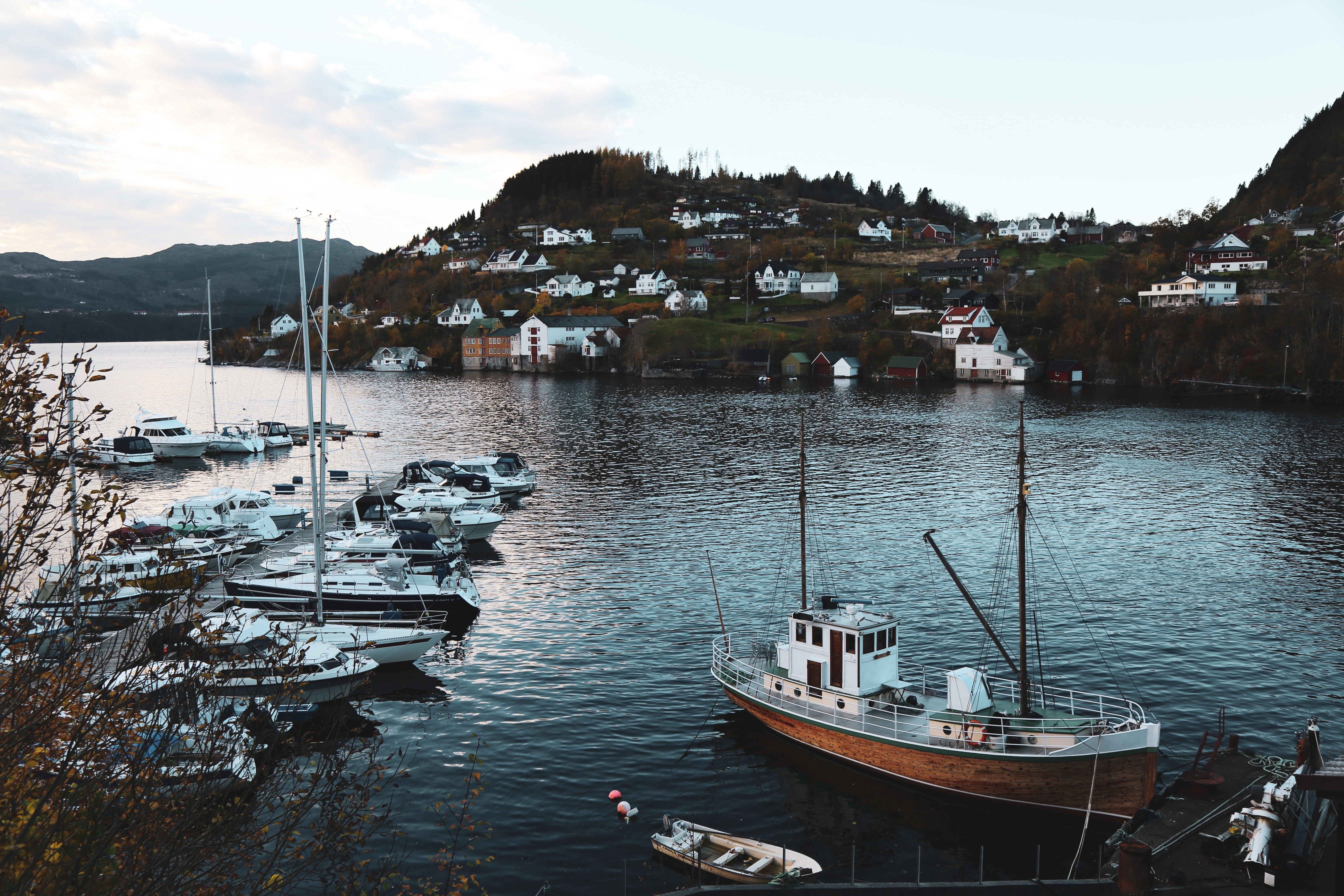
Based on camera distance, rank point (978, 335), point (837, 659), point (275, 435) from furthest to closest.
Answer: point (978, 335) → point (275, 435) → point (837, 659)

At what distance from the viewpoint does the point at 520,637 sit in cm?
4438

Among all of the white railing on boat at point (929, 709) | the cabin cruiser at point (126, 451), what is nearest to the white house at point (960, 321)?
the cabin cruiser at point (126, 451)

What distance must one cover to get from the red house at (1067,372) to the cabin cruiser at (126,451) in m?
149

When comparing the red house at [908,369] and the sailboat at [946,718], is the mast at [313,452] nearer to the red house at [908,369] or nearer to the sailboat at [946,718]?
the sailboat at [946,718]

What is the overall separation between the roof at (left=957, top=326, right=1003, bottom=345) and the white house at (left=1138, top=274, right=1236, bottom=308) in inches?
1216

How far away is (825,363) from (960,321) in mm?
28512

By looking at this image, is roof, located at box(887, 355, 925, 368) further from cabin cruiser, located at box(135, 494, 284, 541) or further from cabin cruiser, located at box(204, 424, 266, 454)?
cabin cruiser, located at box(135, 494, 284, 541)

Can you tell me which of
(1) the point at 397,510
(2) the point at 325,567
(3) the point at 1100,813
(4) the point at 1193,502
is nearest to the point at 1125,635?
(3) the point at 1100,813

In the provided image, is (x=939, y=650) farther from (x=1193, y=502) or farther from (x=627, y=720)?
(x=1193, y=502)

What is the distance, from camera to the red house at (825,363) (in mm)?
190500

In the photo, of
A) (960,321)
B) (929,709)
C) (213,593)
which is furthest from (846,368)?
(929,709)

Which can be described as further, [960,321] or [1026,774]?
[960,321]

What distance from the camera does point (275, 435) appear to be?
113 meters

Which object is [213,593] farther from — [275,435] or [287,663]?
[275,435]
